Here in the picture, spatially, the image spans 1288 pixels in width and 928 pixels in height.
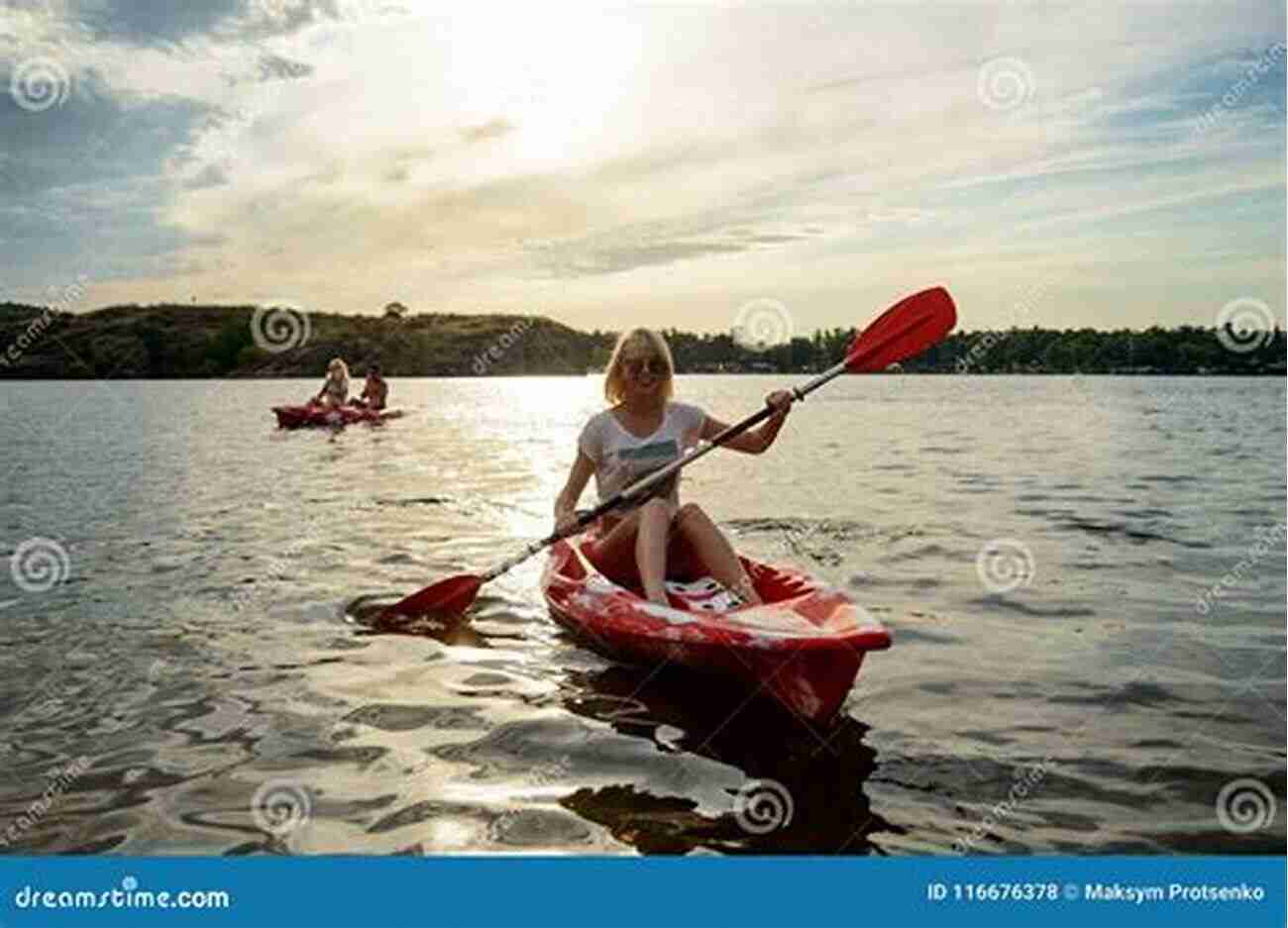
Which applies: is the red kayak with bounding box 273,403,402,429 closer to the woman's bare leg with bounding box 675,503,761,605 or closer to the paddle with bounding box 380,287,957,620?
the paddle with bounding box 380,287,957,620

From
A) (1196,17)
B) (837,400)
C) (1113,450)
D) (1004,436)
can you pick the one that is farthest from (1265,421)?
(1196,17)

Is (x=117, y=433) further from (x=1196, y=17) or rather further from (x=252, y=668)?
(x=1196, y=17)

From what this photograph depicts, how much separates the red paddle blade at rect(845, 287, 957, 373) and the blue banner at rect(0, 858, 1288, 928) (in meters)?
3.60

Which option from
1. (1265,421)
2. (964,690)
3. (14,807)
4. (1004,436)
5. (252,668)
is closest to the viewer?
(14,807)

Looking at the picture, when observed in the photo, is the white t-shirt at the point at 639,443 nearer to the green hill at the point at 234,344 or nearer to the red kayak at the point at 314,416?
the red kayak at the point at 314,416

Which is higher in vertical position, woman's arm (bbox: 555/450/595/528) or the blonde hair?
the blonde hair

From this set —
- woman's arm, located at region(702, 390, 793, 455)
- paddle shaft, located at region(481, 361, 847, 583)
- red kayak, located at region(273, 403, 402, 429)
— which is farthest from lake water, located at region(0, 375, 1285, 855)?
red kayak, located at region(273, 403, 402, 429)

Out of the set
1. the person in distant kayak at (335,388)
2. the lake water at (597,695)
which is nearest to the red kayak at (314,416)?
the person in distant kayak at (335,388)

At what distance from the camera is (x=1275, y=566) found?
9.01m

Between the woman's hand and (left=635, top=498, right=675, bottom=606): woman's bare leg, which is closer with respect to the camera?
(left=635, top=498, right=675, bottom=606): woman's bare leg

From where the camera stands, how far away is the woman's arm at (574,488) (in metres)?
6.91

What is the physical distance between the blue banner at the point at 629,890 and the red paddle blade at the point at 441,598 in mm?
3243

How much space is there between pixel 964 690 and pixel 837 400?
130ft

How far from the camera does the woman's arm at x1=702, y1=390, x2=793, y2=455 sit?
658 centimetres
